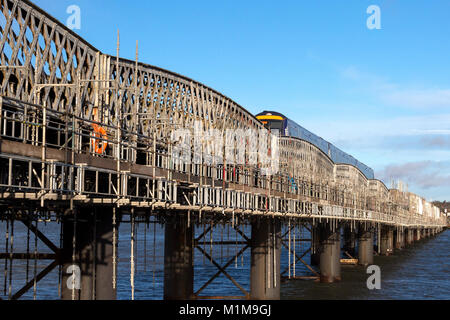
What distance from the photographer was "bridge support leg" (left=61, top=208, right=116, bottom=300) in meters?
24.6

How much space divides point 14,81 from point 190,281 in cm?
1980

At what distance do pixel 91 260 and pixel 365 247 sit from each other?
61.9 m

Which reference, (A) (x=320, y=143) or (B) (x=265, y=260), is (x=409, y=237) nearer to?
(A) (x=320, y=143)

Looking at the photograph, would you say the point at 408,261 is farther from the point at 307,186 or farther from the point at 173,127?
the point at 173,127

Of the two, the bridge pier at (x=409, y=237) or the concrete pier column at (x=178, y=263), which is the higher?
the concrete pier column at (x=178, y=263)

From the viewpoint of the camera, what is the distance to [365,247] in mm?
81438

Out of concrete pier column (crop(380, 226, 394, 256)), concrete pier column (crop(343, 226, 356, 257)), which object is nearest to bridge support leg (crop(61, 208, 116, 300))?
concrete pier column (crop(343, 226, 356, 257))

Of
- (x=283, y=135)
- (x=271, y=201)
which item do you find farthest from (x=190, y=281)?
(x=283, y=135)

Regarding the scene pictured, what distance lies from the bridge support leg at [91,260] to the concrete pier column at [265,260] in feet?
65.0

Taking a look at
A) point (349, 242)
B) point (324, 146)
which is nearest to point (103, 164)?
point (349, 242)

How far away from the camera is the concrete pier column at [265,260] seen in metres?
45.0

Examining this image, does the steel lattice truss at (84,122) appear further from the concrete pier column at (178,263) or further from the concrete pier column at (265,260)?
the concrete pier column at (178,263)

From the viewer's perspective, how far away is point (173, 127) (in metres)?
42.5

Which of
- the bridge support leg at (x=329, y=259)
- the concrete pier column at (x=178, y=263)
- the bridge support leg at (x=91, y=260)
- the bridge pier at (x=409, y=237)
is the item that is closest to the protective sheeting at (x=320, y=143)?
the bridge support leg at (x=329, y=259)
